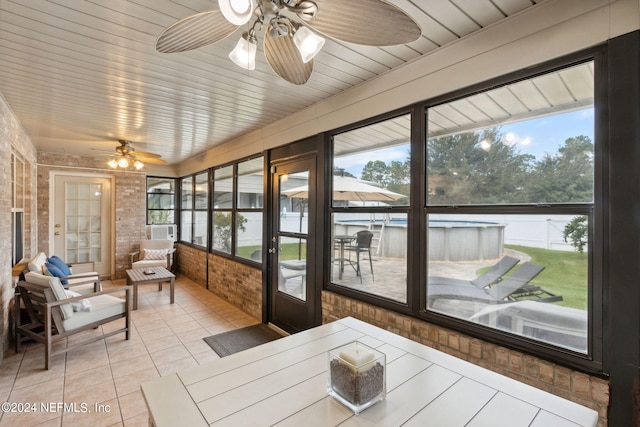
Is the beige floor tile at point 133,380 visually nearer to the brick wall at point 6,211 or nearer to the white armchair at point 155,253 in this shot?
the brick wall at point 6,211

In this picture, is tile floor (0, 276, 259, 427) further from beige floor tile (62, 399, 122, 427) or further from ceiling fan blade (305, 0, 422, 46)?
ceiling fan blade (305, 0, 422, 46)

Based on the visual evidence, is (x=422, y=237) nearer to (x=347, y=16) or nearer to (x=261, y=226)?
(x=347, y=16)

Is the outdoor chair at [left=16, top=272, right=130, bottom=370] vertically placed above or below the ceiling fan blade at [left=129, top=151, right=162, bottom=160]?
below

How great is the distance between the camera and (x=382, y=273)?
258 cm

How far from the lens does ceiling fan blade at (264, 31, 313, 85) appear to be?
1.27m

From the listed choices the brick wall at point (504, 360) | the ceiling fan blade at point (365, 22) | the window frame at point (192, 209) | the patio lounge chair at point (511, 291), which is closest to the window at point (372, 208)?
the brick wall at point (504, 360)

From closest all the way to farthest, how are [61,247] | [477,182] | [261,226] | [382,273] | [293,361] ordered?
[293,361], [477,182], [382,273], [261,226], [61,247]

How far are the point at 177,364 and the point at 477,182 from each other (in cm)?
314

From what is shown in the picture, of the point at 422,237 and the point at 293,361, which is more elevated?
the point at 422,237

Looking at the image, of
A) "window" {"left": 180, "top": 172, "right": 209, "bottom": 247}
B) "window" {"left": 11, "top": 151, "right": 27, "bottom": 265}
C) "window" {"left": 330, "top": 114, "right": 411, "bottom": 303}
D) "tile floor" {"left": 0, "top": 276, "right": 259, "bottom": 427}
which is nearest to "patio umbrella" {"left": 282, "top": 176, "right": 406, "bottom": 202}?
"window" {"left": 330, "top": 114, "right": 411, "bottom": 303}

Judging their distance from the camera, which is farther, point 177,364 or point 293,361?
point 177,364

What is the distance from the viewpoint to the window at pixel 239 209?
434cm

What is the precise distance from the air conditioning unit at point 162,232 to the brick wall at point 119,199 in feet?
0.74

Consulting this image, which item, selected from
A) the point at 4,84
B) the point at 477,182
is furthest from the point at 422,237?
the point at 4,84
